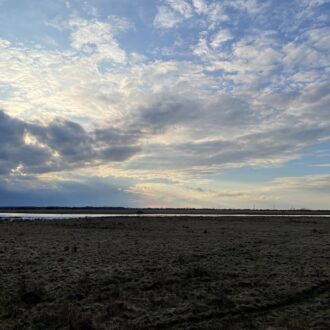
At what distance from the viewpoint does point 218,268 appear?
20.3 metres

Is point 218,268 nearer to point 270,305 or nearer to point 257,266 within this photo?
point 257,266

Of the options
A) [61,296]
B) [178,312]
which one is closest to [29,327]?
[61,296]

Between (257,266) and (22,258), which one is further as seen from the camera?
(22,258)

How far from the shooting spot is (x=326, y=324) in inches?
482

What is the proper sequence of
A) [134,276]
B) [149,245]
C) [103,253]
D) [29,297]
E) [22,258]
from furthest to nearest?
[149,245]
[103,253]
[22,258]
[134,276]
[29,297]

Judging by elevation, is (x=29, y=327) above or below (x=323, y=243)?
below

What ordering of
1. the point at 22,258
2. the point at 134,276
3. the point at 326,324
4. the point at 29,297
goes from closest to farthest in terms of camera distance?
1. the point at 326,324
2. the point at 29,297
3. the point at 134,276
4. the point at 22,258

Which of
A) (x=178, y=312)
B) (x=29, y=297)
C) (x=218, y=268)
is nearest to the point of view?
(x=178, y=312)

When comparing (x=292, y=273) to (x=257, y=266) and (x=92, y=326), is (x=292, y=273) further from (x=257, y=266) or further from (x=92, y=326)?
(x=92, y=326)

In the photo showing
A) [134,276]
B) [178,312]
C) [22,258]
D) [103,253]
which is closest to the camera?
[178,312]

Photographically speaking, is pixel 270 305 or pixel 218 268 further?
pixel 218 268

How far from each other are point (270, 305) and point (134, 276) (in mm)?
6330

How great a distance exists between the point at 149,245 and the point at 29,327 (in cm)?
1767

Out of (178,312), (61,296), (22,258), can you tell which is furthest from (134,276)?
(22,258)
